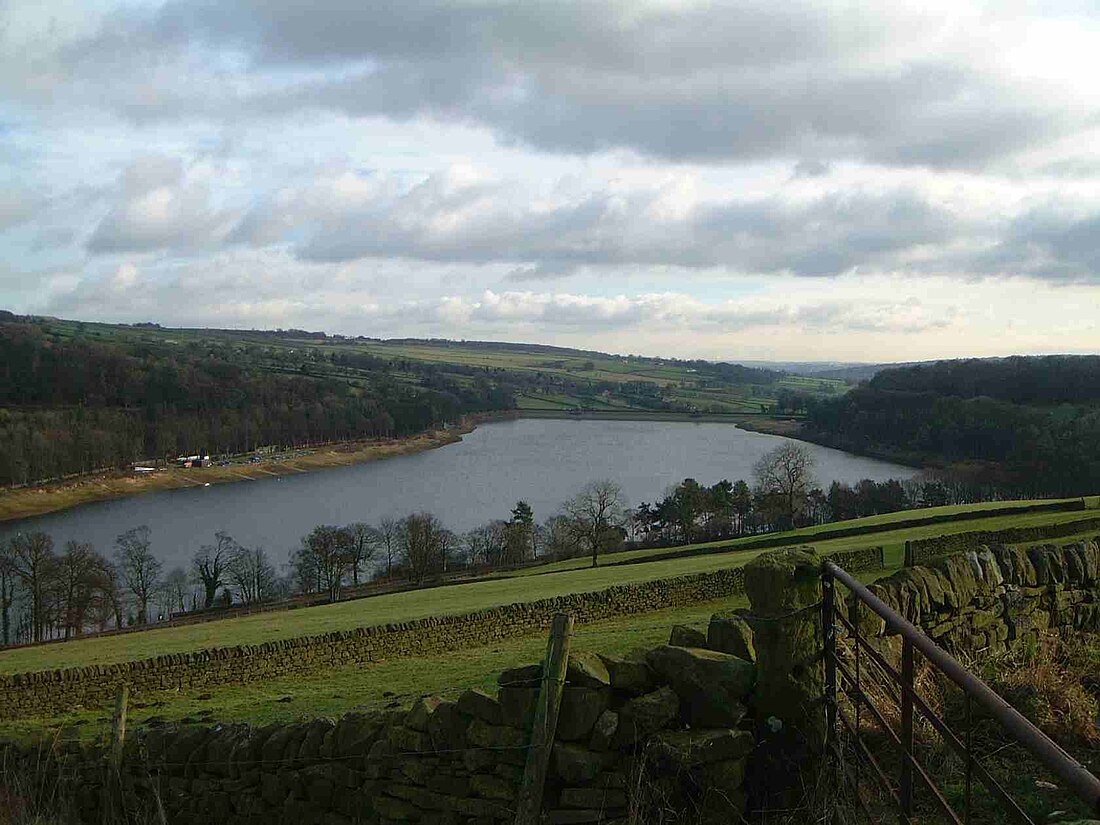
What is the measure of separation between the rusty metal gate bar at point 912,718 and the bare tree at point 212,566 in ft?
141

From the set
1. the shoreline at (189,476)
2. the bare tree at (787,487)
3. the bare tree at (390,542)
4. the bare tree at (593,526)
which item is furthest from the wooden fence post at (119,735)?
the shoreline at (189,476)

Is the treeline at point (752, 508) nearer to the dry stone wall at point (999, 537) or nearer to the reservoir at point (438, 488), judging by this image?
the reservoir at point (438, 488)

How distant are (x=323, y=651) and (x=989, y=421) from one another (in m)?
93.3

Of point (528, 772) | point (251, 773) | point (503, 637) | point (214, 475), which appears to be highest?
point (528, 772)

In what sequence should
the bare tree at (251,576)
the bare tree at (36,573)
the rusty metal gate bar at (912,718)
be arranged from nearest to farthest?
the rusty metal gate bar at (912,718)
the bare tree at (36,573)
the bare tree at (251,576)

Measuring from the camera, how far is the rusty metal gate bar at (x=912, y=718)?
212 cm

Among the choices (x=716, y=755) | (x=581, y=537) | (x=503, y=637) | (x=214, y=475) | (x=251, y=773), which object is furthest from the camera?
(x=214, y=475)

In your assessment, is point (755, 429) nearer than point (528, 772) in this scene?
No

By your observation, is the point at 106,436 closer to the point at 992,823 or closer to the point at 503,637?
the point at 503,637

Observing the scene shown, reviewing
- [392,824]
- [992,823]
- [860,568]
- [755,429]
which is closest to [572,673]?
[392,824]

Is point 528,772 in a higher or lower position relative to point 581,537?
higher

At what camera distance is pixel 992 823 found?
399 centimetres

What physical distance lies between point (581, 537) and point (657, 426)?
334 ft

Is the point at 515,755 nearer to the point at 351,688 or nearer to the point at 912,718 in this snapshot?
the point at 912,718
